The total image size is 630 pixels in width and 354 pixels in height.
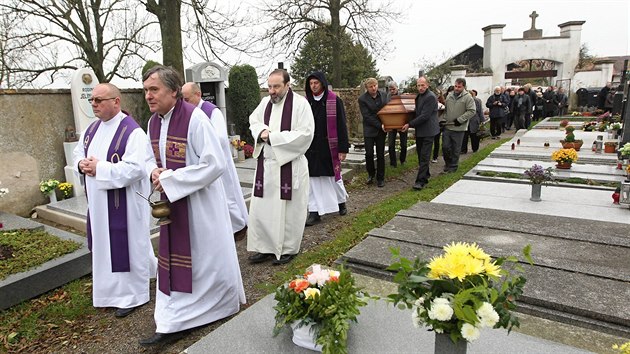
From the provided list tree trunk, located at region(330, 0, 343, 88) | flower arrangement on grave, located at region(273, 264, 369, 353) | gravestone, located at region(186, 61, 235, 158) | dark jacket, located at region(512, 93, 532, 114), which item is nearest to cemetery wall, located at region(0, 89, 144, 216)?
gravestone, located at region(186, 61, 235, 158)

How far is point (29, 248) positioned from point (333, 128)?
3803mm

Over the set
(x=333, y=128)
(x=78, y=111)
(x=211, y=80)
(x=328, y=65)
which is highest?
(x=328, y=65)

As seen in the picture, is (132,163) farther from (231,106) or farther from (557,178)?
(231,106)

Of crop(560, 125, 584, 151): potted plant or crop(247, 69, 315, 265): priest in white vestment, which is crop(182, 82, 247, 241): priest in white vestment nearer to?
crop(247, 69, 315, 265): priest in white vestment

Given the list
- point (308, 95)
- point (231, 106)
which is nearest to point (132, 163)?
point (308, 95)

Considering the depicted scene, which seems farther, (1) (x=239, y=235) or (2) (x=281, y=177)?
(1) (x=239, y=235)

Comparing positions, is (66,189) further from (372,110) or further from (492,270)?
(492,270)

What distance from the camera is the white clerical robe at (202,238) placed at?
9.82 feet

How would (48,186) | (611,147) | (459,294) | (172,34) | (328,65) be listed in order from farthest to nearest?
(328,65)
(172,34)
(611,147)
(48,186)
(459,294)

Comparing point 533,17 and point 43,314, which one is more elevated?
point 533,17

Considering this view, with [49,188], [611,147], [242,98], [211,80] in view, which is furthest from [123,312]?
[611,147]

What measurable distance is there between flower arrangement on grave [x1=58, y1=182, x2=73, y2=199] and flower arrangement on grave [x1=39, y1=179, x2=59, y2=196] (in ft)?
0.33

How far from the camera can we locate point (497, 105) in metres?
13.9

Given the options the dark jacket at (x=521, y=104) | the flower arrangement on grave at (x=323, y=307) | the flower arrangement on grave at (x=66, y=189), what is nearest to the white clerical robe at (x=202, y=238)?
the flower arrangement on grave at (x=323, y=307)
